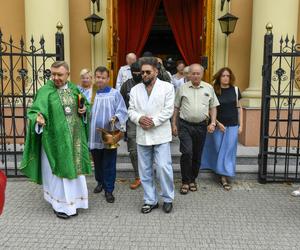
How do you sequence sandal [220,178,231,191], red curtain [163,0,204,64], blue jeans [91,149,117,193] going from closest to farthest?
1. blue jeans [91,149,117,193]
2. sandal [220,178,231,191]
3. red curtain [163,0,204,64]

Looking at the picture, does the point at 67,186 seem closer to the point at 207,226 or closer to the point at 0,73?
the point at 207,226

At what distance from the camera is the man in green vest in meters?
4.55

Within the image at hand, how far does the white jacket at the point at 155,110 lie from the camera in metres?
4.66

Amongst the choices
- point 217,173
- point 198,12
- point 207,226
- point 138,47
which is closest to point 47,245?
point 207,226

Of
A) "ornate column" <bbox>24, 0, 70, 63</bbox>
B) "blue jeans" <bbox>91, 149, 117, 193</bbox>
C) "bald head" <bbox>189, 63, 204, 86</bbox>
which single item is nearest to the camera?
"blue jeans" <bbox>91, 149, 117, 193</bbox>

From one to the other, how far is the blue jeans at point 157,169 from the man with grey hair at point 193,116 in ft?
2.44

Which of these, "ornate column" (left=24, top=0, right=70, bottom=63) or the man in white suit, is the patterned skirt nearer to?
the man in white suit

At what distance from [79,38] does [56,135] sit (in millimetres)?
3942

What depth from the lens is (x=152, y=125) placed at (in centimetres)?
461

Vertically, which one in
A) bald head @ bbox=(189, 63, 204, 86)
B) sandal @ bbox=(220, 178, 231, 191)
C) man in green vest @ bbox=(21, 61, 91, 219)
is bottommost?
sandal @ bbox=(220, 178, 231, 191)

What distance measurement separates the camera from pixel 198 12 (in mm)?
9289

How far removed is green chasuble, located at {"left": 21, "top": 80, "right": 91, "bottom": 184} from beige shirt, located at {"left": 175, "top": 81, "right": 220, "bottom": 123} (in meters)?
1.49

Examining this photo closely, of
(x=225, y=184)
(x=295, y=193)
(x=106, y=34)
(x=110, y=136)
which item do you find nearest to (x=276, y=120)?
(x=295, y=193)

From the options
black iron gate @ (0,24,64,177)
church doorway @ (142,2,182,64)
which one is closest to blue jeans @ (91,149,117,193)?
black iron gate @ (0,24,64,177)
